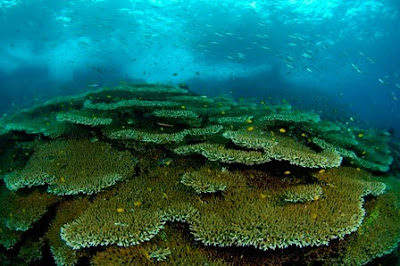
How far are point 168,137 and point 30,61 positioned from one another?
56051 millimetres

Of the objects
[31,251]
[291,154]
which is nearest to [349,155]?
[291,154]

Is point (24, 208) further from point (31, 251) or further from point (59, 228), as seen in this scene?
point (59, 228)

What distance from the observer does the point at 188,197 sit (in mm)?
4566

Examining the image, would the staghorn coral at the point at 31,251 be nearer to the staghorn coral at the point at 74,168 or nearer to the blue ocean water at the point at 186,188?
the blue ocean water at the point at 186,188

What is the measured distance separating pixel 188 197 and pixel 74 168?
230 cm

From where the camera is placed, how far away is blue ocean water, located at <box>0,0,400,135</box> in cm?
3481

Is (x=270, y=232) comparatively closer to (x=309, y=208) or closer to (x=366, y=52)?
(x=309, y=208)

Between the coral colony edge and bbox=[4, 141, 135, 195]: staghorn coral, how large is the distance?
2 cm

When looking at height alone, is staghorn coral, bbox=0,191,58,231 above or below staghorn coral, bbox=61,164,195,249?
below

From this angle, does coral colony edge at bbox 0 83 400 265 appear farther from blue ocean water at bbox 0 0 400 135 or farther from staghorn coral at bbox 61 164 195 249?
blue ocean water at bbox 0 0 400 135

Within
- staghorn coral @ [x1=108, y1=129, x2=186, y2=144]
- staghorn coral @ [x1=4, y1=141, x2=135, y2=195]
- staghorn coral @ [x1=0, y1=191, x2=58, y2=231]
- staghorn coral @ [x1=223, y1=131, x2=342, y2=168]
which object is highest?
staghorn coral @ [x1=223, y1=131, x2=342, y2=168]

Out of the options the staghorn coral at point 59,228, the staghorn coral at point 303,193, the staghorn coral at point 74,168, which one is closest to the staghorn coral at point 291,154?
the staghorn coral at point 303,193

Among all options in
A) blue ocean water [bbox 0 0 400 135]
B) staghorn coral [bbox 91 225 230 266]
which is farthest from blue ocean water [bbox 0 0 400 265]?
blue ocean water [bbox 0 0 400 135]

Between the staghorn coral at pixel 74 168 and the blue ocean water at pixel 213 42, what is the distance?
62.9 feet
